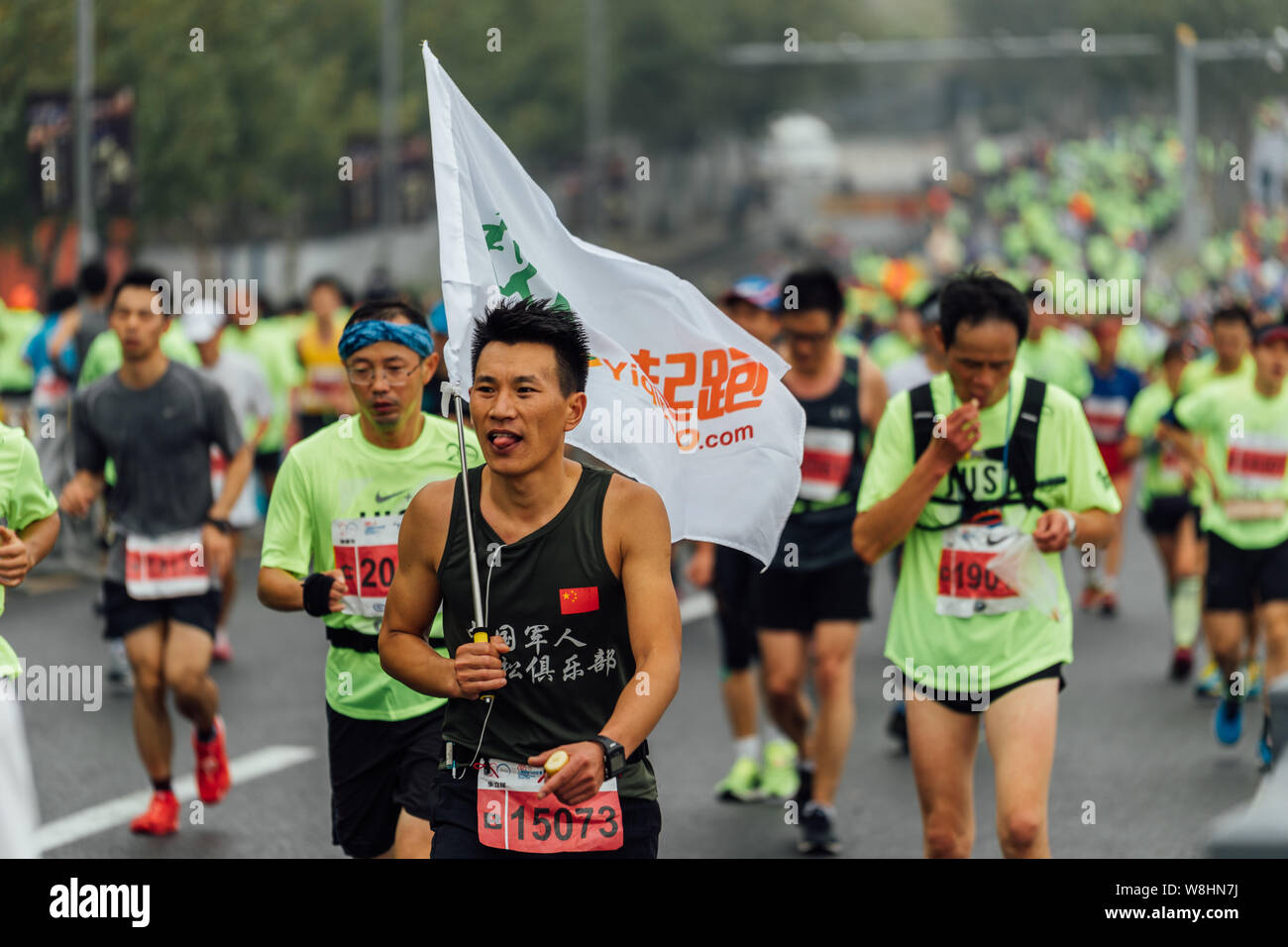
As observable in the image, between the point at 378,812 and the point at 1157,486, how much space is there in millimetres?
7653

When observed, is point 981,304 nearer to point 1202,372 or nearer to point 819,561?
point 819,561

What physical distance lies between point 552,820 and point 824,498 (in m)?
4.06

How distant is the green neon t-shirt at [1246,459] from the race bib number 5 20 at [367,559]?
15.8 feet

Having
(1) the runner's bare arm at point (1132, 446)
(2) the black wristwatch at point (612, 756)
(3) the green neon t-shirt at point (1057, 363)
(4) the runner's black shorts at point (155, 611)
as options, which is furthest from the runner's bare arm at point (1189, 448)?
(2) the black wristwatch at point (612, 756)

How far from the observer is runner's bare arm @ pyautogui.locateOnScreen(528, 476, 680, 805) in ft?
14.3

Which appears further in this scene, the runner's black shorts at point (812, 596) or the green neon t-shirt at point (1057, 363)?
the green neon t-shirt at point (1057, 363)

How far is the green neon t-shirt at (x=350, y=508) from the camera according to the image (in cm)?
609

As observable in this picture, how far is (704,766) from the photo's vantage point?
960cm

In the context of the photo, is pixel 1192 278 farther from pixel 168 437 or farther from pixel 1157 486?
pixel 168 437

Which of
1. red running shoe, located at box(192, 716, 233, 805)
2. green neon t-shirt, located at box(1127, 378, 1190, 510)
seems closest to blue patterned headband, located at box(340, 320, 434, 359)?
red running shoe, located at box(192, 716, 233, 805)

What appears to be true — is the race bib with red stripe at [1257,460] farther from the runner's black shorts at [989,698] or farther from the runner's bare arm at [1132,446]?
the runner's black shorts at [989,698]

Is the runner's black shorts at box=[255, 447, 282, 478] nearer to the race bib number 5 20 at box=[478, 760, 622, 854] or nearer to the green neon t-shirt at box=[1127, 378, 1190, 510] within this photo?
the green neon t-shirt at box=[1127, 378, 1190, 510]

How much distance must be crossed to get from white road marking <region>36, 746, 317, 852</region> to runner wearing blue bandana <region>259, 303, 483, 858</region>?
202 cm

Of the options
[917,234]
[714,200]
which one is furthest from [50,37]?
[714,200]
